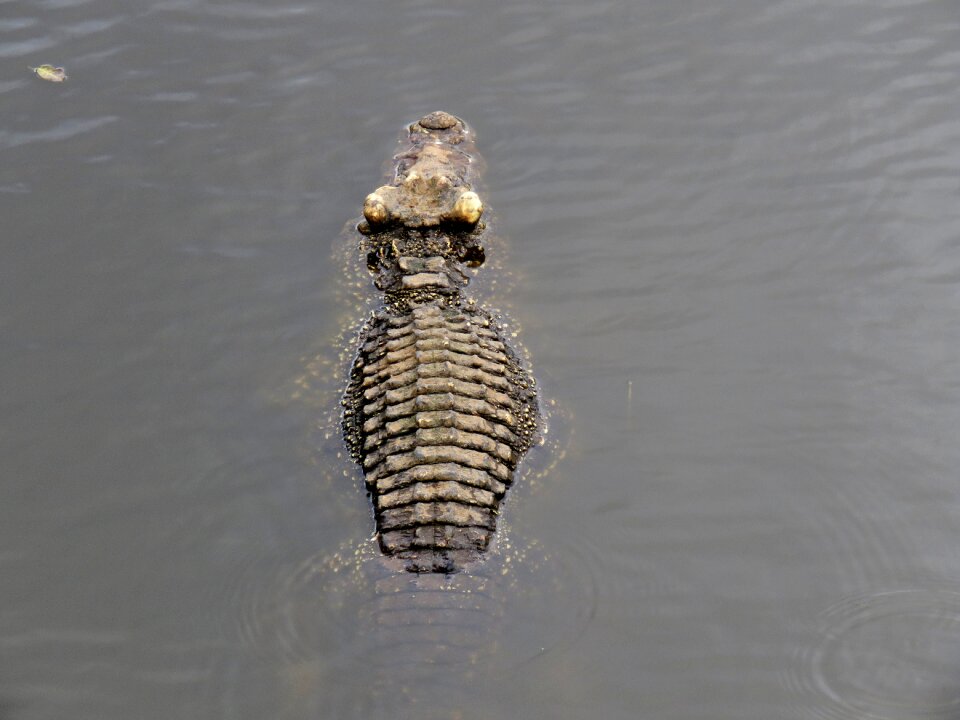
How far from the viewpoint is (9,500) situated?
6180 millimetres

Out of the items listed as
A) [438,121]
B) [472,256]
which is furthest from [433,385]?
[438,121]

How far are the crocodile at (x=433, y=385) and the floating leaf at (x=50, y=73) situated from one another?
3022mm

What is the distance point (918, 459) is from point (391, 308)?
3.42m

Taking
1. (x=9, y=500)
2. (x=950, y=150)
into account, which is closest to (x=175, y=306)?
(x=9, y=500)

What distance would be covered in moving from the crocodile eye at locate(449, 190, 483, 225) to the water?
330 millimetres

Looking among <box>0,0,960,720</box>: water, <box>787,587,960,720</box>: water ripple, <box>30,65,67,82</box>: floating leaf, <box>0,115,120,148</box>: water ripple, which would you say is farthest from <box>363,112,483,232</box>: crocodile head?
<box>787,587,960,720</box>: water ripple

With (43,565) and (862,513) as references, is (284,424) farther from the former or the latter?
(862,513)

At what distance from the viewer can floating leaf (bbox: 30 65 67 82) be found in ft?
30.0

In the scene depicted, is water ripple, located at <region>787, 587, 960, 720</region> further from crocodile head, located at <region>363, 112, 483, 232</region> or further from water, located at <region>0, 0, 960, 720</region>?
crocodile head, located at <region>363, 112, 483, 232</region>

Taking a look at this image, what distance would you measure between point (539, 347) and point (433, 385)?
4.01 ft

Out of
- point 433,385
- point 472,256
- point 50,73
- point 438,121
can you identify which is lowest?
point 433,385

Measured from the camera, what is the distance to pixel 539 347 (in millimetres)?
7227

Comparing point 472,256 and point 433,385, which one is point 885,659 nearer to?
point 433,385

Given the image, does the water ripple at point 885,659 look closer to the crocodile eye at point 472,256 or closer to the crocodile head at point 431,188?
the crocodile eye at point 472,256
